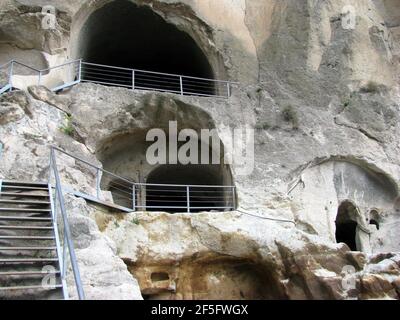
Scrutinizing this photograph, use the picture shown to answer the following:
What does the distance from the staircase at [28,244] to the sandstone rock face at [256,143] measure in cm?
37

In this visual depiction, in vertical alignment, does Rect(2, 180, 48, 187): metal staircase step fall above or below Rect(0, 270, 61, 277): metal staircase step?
above

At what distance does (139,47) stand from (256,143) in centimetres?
574

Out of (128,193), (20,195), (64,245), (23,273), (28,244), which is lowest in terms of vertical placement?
(23,273)

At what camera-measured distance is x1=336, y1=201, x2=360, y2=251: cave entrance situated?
11617mm

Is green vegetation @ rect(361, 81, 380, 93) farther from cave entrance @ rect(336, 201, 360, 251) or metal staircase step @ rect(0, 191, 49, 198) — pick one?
metal staircase step @ rect(0, 191, 49, 198)

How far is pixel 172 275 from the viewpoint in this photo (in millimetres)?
9070

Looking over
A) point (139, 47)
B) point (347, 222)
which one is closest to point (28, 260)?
point (347, 222)

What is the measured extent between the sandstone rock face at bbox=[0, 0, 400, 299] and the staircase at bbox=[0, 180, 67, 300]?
1.21ft

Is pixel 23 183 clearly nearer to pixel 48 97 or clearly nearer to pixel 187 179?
pixel 48 97

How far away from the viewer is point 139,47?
49.6 ft

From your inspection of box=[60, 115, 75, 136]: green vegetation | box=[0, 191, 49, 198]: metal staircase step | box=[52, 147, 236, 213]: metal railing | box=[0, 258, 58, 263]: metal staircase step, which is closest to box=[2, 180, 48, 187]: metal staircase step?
box=[0, 191, 49, 198]: metal staircase step

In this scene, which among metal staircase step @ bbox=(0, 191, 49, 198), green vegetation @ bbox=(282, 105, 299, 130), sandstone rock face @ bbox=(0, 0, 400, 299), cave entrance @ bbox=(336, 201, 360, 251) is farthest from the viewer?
cave entrance @ bbox=(336, 201, 360, 251)

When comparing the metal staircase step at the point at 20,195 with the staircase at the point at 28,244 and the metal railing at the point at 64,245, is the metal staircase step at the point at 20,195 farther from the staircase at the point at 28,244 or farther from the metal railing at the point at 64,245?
the metal railing at the point at 64,245
